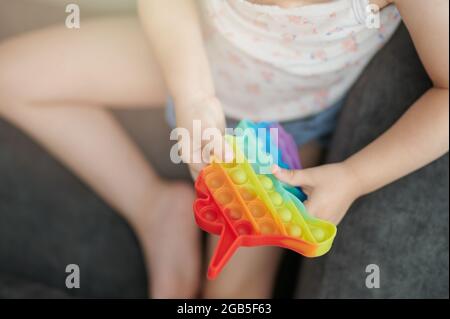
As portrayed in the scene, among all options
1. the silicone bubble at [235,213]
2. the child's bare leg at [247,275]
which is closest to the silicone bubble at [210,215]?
the silicone bubble at [235,213]

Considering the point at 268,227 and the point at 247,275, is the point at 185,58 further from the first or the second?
the point at 247,275

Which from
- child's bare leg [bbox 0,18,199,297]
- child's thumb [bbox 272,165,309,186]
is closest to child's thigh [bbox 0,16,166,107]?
child's bare leg [bbox 0,18,199,297]

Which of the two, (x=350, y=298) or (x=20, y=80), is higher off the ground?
(x=20, y=80)

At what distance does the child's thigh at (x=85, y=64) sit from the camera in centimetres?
48

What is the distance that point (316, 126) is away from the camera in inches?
22.2

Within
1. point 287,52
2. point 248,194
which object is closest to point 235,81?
point 287,52

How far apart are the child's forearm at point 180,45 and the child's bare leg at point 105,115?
30mm

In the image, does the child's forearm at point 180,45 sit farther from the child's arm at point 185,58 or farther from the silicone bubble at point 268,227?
the silicone bubble at point 268,227

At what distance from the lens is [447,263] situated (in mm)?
547

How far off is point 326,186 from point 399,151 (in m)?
0.07

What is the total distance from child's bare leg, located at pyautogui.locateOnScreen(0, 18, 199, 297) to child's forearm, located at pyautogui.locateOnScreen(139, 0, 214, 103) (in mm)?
30

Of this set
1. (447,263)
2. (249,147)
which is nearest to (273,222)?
(249,147)

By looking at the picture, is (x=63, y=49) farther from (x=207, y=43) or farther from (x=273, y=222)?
(x=273, y=222)

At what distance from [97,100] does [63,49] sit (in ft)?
0.33
